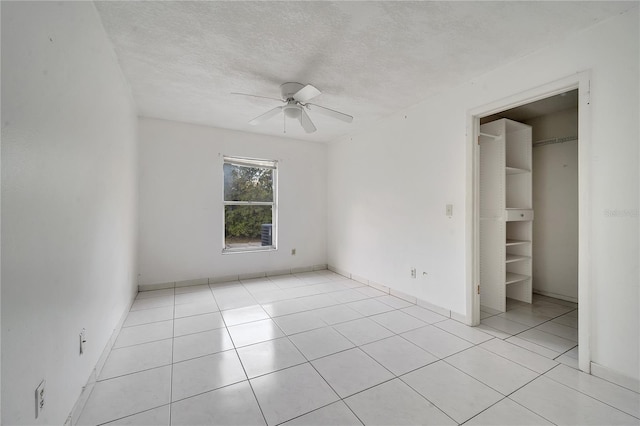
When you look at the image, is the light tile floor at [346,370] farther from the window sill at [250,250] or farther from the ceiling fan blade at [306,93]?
the ceiling fan blade at [306,93]

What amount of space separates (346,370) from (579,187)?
226cm

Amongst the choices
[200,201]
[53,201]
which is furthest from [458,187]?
[200,201]

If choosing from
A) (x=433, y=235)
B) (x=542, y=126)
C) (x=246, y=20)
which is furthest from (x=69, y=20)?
(x=542, y=126)

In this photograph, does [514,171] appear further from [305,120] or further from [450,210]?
[305,120]

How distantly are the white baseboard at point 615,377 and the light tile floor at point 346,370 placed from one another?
5 centimetres

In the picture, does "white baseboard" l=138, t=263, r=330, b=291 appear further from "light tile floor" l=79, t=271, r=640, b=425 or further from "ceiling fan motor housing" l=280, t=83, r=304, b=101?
"ceiling fan motor housing" l=280, t=83, r=304, b=101

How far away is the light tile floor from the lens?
1611 mm

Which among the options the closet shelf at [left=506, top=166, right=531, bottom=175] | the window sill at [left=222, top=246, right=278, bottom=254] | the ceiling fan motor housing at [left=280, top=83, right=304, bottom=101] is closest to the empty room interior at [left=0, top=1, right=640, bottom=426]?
the ceiling fan motor housing at [left=280, top=83, right=304, bottom=101]

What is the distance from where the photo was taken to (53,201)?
1.30 metres

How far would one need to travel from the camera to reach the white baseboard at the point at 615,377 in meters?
1.82

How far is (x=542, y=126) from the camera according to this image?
12.8 ft

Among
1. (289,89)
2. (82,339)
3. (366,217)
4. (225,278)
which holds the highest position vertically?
(289,89)

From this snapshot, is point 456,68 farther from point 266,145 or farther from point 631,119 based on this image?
point 266,145

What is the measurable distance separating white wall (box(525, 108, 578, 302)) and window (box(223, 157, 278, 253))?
165 inches
